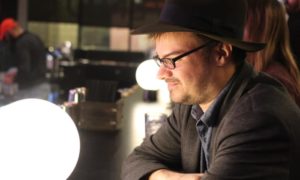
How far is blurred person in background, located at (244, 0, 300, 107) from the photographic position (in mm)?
2373

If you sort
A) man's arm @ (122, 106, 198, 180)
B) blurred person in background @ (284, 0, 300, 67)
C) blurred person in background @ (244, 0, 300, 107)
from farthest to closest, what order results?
blurred person in background @ (284, 0, 300, 67), blurred person in background @ (244, 0, 300, 107), man's arm @ (122, 106, 198, 180)

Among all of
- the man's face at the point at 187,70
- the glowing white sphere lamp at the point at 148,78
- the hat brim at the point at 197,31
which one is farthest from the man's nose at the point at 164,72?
the glowing white sphere lamp at the point at 148,78

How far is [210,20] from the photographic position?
147cm

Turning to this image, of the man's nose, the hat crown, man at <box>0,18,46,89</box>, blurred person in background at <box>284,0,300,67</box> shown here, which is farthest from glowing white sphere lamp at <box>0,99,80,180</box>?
man at <box>0,18,46,89</box>

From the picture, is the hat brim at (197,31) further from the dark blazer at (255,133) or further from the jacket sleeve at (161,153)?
the jacket sleeve at (161,153)

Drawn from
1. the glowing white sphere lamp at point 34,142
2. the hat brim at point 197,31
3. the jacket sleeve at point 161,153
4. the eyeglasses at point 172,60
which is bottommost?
the jacket sleeve at point 161,153

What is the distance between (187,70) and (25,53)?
519 centimetres

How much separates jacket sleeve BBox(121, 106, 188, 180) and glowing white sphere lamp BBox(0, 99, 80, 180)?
33 cm

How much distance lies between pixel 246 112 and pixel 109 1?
10.1m

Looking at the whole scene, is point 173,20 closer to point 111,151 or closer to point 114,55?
point 111,151

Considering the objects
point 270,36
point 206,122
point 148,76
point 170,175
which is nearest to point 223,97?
point 206,122

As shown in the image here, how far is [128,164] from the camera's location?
71.4 inches

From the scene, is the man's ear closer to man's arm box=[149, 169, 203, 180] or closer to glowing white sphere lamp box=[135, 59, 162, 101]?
man's arm box=[149, 169, 203, 180]

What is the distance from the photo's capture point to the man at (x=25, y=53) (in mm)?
6426
